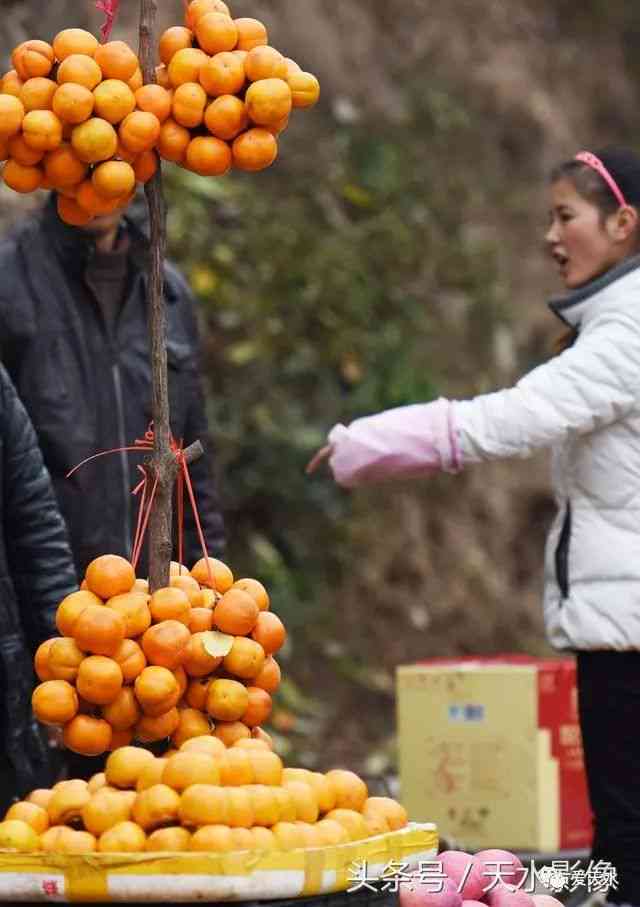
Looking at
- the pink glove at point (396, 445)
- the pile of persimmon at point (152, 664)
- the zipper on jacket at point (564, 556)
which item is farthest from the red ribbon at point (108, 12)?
the zipper on jacket at point (564, 556)

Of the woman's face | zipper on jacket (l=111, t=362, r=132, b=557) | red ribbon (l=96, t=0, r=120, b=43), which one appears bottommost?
zipper on jacket (l=111, t=362, r=132, b=557)

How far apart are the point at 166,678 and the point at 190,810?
0.93ft

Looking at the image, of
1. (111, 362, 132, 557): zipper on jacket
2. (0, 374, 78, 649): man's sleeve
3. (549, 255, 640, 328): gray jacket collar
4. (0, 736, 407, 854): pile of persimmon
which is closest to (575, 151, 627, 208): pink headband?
(549, 255, 640, 328): gray jacket collar

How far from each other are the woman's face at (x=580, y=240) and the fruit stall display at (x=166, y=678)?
1235mm

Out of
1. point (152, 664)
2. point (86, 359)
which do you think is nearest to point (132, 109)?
point (152, 664)

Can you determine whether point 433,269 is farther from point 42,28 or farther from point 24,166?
point 24,166

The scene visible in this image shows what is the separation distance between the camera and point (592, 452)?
3.76 meters

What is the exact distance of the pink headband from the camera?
3.92 meters

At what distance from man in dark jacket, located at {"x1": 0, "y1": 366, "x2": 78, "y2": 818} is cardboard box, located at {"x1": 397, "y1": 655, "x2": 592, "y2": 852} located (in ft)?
4.23

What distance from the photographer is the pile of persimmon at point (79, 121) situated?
269cm

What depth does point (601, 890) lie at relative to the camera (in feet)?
11.5

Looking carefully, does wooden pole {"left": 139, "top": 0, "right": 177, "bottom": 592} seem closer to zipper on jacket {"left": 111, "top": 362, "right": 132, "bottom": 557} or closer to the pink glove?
the pink glove

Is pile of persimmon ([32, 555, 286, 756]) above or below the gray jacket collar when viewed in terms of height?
below

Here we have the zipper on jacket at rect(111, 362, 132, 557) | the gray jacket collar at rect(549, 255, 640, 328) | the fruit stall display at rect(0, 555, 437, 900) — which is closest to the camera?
the fruit stall display at rect(0, 555, 437, 900)
